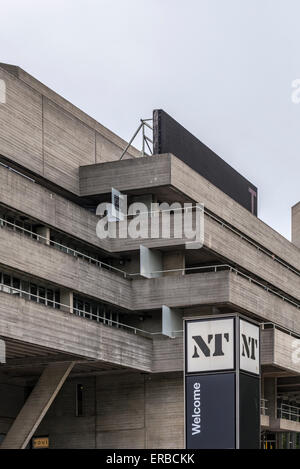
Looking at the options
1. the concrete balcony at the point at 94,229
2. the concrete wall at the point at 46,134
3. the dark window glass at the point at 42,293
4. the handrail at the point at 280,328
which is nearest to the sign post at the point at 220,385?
the concrete balcony at the point at 94,229

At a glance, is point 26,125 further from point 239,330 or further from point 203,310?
point 239,330

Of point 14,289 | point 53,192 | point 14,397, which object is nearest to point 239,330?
point 14,289

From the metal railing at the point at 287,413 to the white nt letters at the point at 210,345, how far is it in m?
32.8

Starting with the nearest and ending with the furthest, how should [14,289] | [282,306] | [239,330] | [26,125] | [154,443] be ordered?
1. [239,330]
2. [14,289]
3. [26,125]
4. [154,443]
5. [282,306]

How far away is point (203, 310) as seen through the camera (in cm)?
5469

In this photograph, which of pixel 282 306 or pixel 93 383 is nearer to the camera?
pixel 93 383

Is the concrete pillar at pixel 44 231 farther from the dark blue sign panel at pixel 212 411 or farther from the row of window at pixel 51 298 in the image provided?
the dark blue sign panel at pixel 212 411

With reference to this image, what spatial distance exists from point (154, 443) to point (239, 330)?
22.2 metres

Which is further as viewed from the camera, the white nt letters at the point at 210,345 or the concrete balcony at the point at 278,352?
the concrete balcony at the point at 278,352

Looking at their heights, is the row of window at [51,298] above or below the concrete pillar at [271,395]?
above

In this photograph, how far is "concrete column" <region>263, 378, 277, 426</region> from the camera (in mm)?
60344

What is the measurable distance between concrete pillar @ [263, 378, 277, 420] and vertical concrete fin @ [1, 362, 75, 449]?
1661 centimetres

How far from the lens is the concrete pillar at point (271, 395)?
198 ft

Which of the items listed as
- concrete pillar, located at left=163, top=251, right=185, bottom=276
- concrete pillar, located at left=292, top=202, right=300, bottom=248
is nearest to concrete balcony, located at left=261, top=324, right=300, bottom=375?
concrete pillar, located at left=163, top=251, right=185, bottom=276
